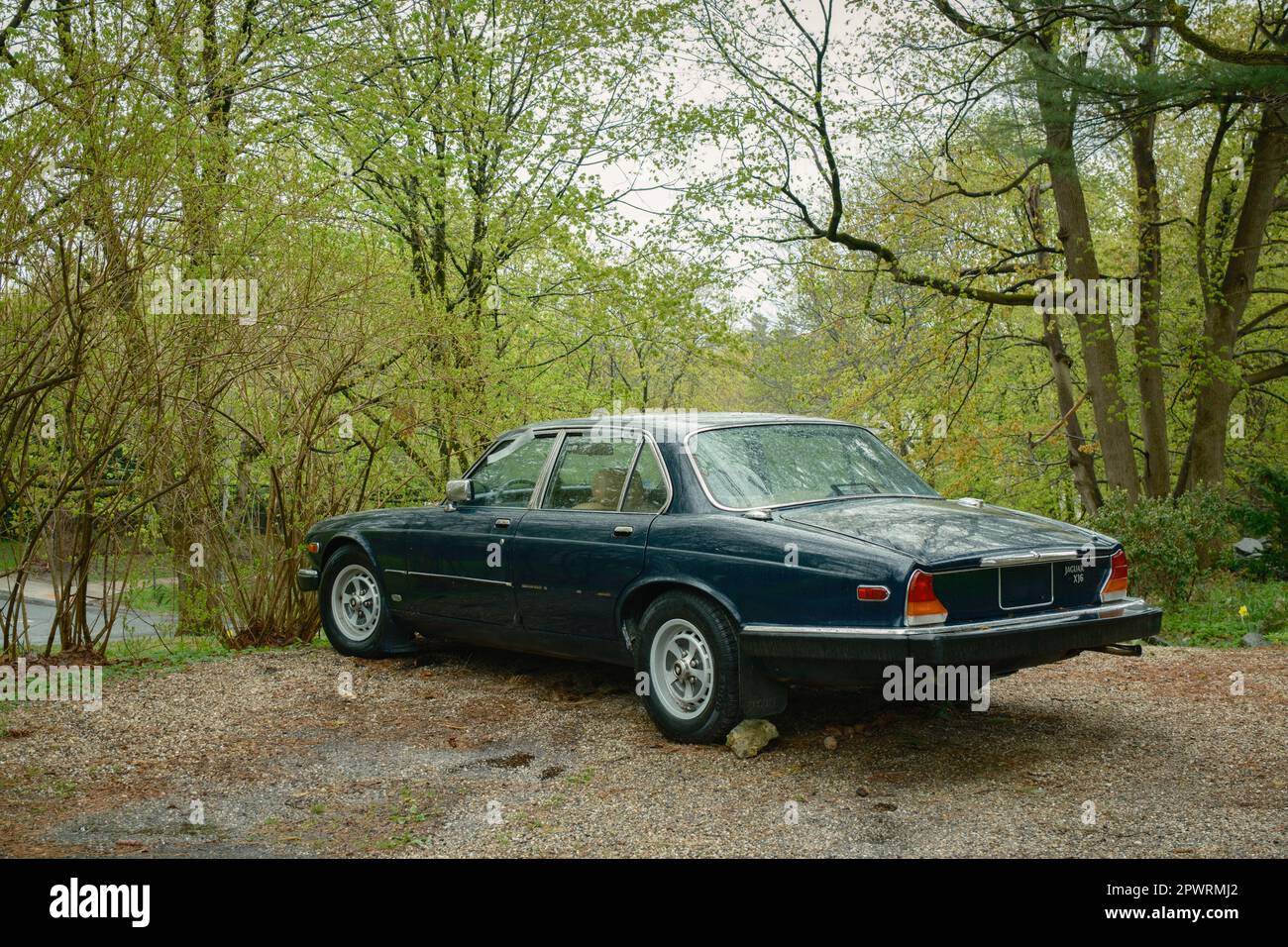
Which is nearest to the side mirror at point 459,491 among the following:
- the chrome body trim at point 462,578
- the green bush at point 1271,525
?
the chrome body trim at point 462,578

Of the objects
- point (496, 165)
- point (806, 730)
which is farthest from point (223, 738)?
point (496, 165)

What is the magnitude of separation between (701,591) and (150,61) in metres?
4.94

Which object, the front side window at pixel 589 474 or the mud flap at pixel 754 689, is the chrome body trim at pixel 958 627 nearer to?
the mud flap at pixel 754 689

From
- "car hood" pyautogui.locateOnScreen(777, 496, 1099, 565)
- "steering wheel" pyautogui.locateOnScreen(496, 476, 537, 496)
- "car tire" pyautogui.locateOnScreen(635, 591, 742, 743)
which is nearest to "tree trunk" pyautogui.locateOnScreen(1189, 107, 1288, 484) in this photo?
"car hood" pyautogui.locateOnScreen(777, 496, 1099, 565)

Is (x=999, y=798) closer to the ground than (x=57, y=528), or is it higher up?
closer to the ground

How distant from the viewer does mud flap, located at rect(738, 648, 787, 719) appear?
212 inches

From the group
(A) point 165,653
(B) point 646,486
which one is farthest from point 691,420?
(A) point 165,653

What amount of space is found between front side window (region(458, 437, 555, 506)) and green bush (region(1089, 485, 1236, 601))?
25.6 feet

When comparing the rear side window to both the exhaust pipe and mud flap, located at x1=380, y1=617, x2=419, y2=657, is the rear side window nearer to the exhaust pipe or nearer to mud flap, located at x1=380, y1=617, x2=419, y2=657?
the exhaust pipe

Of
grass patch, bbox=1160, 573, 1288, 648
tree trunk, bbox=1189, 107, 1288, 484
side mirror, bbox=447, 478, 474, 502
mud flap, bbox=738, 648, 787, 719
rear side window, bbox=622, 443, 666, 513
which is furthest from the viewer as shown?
tree trunk, bbox=1189, 107, 1288, 484

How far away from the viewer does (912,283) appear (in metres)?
16.9

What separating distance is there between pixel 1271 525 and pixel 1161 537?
9.82 ft

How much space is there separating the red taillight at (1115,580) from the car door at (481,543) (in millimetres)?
3324

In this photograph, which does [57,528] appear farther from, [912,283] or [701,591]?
[912,283]
